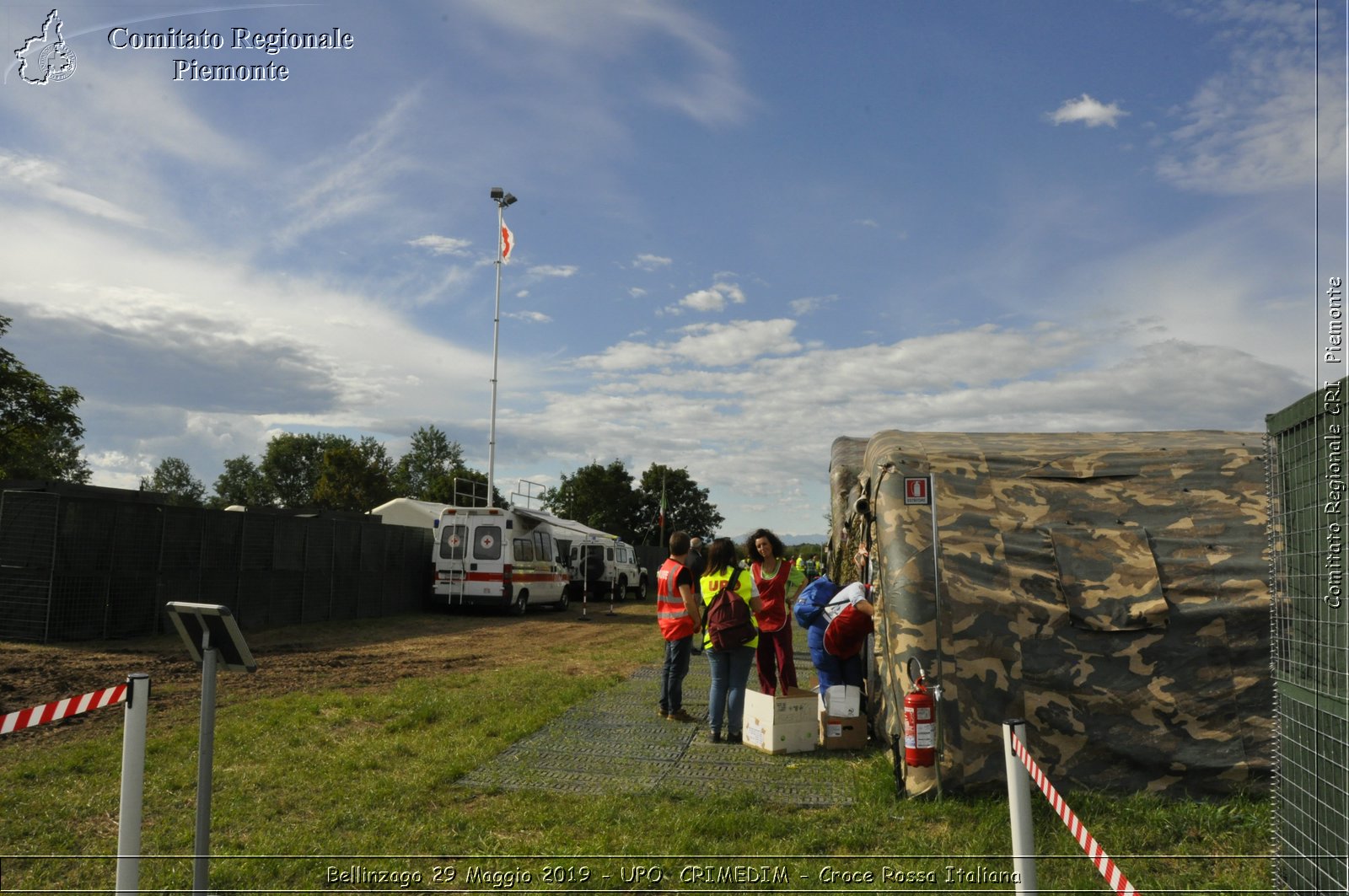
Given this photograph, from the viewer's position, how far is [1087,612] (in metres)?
6.40

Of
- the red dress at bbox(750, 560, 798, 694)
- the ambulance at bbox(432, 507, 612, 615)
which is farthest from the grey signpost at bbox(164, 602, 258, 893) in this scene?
the ambulance at bbox(432, 507, 612, 615)

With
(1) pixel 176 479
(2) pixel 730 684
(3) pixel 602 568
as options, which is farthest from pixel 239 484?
(2) pixel 730 684

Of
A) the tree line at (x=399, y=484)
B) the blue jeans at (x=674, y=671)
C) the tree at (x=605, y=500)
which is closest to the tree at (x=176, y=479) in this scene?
the tree line at (x=399, y=484)

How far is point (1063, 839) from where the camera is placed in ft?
17.5

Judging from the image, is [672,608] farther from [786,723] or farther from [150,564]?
[150,564]

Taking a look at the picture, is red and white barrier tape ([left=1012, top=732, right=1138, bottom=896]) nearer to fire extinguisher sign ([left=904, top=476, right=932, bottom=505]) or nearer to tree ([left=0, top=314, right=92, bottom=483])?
fire extinguisher sign ([left=904, top=476, right=932, bottom=505])

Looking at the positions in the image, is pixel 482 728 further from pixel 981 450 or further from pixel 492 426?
pixel 492 426

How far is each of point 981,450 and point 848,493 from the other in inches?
174

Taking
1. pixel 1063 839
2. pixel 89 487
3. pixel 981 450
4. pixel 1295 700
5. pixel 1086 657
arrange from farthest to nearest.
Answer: pixel 89 487 → pixel 981 450 → pixel 1086 657 → pixel 1063 839 → pixel 1295 700

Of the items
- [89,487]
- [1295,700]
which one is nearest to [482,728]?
[1295,700]

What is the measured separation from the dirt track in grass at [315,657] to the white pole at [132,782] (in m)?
5.53

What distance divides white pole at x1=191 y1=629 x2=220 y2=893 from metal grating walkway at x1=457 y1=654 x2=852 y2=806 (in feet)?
8.83

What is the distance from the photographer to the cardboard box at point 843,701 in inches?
306

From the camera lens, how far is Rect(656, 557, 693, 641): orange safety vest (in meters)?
8.66
